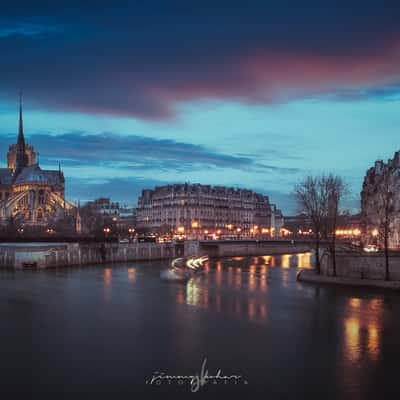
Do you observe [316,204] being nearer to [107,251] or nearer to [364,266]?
[364,266]

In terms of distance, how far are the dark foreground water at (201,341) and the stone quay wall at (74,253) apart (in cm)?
2105

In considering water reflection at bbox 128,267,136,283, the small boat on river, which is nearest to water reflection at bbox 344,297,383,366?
the small boat on river

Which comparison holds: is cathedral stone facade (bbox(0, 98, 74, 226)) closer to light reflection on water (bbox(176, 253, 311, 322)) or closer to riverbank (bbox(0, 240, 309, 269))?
riverbank (bbox(0, 240, 309, 269))

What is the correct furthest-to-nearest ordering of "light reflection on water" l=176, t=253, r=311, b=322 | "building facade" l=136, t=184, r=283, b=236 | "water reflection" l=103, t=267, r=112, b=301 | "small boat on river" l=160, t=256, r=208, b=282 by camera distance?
"building facade" l=136, t=184, r=283, b=236, "small boat on river" l=160, t=256, r=208, b=282, "water reflection" l=103, t=267, r=112, b=301, "light reflection on water" l=176, t=253, r=311, b=322

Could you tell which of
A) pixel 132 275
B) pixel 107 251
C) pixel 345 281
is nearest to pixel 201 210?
pixel 107 251

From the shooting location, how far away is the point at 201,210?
163250 mm

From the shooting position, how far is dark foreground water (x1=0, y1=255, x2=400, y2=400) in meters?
19.3

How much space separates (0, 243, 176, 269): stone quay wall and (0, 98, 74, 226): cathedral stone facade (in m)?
63.5

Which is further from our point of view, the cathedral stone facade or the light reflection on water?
the cathedral stone facade

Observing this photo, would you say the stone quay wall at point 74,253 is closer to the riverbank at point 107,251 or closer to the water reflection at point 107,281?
the riverbank at point 107,251

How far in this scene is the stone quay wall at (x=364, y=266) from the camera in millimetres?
42062

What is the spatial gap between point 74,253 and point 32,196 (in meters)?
98.7

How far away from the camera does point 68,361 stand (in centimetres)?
2234

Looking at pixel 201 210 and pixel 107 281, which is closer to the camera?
pixel 107 281
